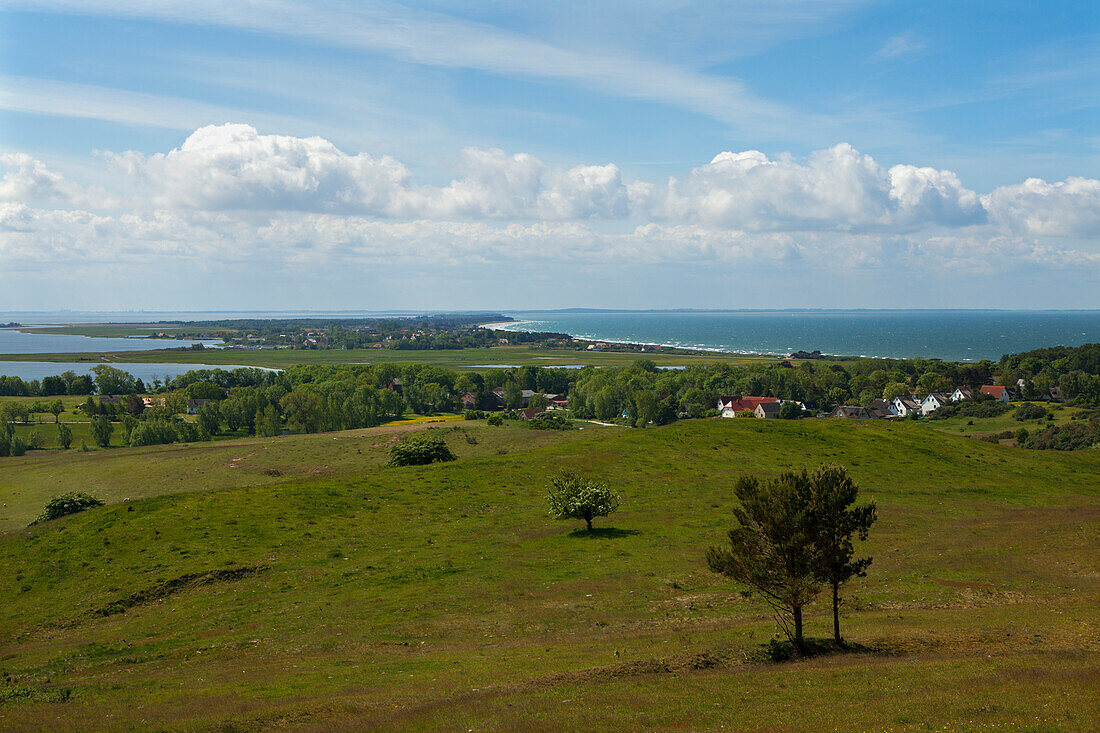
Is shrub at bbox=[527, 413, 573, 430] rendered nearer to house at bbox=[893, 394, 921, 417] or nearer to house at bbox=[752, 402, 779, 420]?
house at bbox=[752, 402, 779, 420]

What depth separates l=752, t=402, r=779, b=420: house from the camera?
164 metres

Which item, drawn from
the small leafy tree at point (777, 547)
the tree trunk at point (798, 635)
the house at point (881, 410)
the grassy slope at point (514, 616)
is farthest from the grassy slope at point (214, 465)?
the house at point (881, 410)

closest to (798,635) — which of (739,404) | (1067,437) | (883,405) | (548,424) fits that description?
(548,424)

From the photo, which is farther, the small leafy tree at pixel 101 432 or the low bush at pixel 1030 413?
the small leafy tree at pixel 101 432

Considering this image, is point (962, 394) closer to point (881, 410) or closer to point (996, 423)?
point (881, 410)

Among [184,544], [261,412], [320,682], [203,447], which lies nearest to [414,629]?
[320,682]

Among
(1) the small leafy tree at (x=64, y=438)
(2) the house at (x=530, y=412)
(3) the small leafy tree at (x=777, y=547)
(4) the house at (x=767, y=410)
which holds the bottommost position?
(1) the small leafy tree at (x=64, y=438)

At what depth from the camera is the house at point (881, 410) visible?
16700cm

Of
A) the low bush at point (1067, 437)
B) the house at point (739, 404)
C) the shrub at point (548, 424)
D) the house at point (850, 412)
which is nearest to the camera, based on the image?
the low bush at point (1067, 437)

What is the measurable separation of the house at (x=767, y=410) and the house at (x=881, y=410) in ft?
71.9

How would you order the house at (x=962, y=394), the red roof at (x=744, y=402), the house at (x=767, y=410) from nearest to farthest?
the house at (x=767, y=410) < the house at (x=962, y=394) < the red roof at (x=744, y=402)

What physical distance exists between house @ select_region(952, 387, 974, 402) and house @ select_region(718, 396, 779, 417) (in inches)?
1723

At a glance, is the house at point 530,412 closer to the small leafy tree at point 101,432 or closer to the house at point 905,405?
the small leafy tree at point 101,432

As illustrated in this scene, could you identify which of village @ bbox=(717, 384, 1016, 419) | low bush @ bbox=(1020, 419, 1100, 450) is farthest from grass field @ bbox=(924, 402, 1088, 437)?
village @ bbox=(717, 384, 1016, 419)
